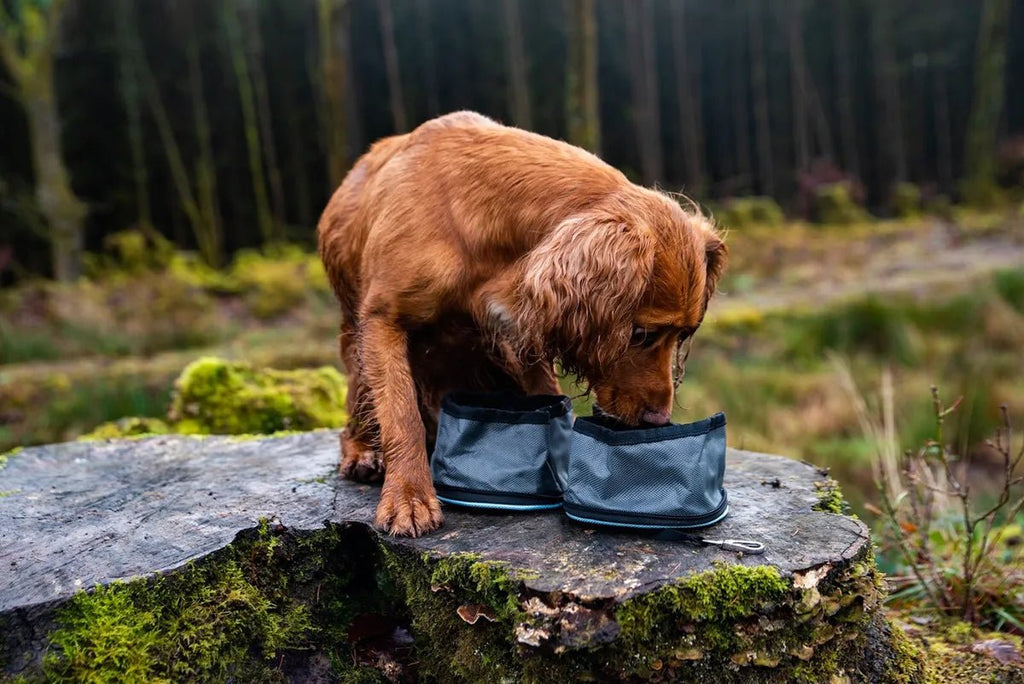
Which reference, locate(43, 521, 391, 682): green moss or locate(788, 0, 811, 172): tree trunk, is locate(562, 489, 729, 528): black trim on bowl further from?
locate(788, 0, 811, 172): tree trunk

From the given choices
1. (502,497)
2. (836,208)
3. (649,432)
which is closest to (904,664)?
(649,432)

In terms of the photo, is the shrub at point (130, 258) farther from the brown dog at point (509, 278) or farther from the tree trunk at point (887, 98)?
the tree trunk at point (887, 98)

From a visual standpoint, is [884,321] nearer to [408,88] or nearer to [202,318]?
[202,318]

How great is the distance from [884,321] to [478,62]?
1968cm

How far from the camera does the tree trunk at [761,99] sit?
29.4m

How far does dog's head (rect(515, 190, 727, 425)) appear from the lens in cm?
264

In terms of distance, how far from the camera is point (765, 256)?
53.4 feet

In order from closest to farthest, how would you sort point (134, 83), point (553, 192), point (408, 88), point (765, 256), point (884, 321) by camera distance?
point (553, 192) → point (884, 321) → point (765, 256) → point (134, 83) → point (408, 88)

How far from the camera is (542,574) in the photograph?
2.35 meters

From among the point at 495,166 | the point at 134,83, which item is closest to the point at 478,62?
the point at 134,83

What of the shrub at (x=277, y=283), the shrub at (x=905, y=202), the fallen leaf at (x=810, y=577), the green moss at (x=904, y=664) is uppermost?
the fallen leaf at (x=810, y=577)

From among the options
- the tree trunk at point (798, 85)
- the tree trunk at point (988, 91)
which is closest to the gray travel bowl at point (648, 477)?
the tree trunk at point (988, 91)

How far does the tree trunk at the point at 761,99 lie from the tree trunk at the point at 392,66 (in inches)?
523

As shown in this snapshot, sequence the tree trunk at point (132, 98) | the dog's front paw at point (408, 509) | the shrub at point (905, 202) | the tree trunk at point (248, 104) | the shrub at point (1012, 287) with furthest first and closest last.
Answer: the shrub at point (905, 202), the tree trunk at point (248, 104), the tree trunk at point (132, 98), the shrub at point (1012, 287), the dog's front paw at point (408, 509)
